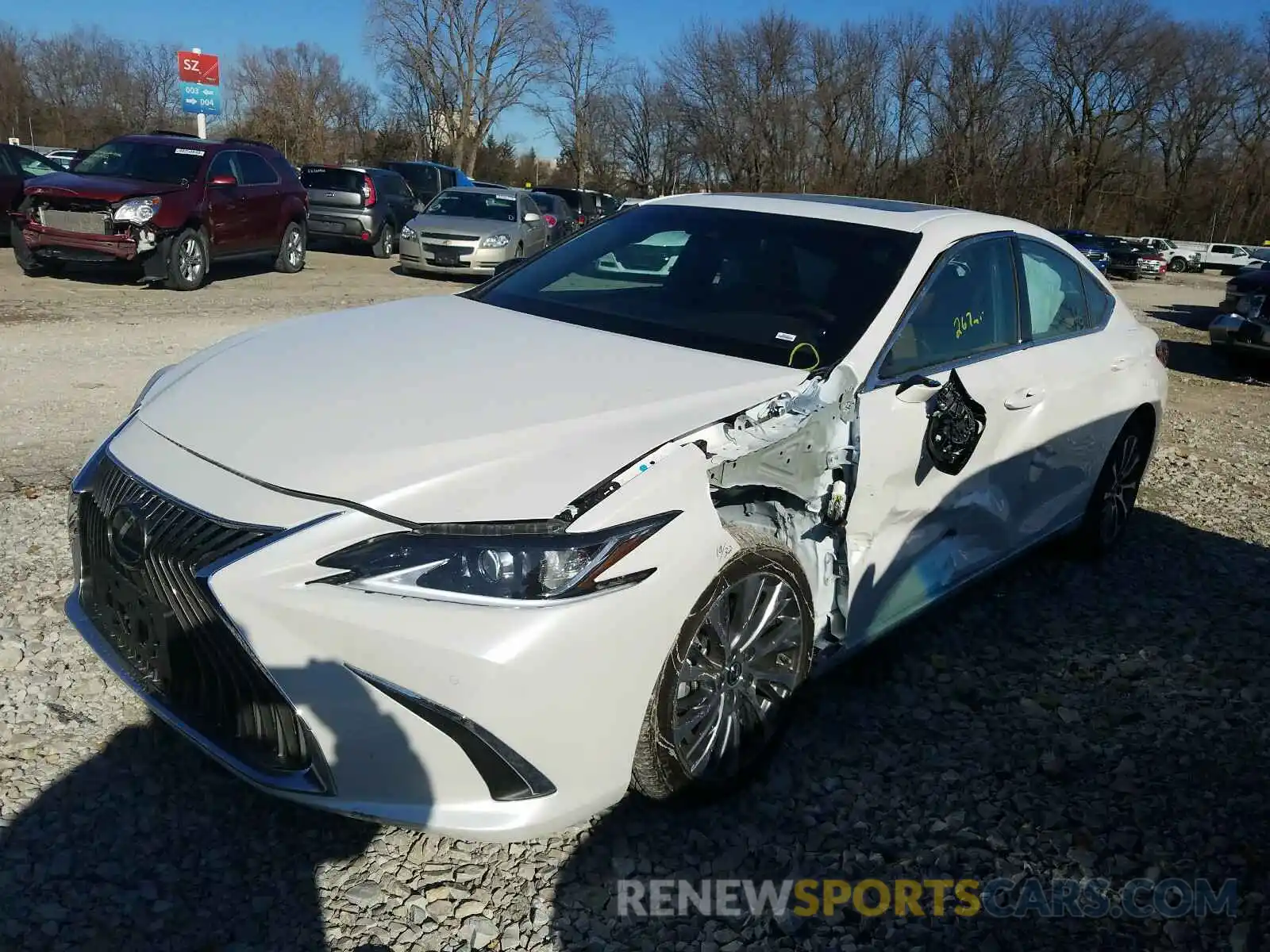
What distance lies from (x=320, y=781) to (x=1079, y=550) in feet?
12.8

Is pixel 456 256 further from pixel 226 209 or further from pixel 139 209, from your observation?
pixel 139 209

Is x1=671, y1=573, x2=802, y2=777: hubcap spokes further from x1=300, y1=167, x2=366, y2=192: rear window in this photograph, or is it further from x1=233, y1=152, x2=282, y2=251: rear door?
x1=300, y1=167, x2=366, y2=192: rear window

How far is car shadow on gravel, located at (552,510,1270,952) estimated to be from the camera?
2.51 metres

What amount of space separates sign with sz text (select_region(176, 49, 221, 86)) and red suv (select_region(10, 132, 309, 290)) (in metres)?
15.5

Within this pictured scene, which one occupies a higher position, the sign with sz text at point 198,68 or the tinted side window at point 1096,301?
the sign with sz text at point 198,68

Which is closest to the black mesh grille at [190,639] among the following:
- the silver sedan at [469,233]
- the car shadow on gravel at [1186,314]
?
the silver sedan at [469,233]

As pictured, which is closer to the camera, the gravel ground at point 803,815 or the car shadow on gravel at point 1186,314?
the gravel ground at point 803,815

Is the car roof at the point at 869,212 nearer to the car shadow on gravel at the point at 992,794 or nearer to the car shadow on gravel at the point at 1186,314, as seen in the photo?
the car shadow on gravel at the point at 992,794

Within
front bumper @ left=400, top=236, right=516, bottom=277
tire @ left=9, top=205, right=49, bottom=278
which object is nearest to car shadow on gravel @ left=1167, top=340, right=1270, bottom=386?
front bumper @ left=400, top=236, right=516, bottom=277

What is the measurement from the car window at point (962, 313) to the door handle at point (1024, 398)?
0.19m

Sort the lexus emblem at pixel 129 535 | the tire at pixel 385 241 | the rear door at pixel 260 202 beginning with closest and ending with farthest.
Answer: the lexus emblem at pixel 129 535 < the rear door at pixel 260 202 < the tire at pixel 385 241

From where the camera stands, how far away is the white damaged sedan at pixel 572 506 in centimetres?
214

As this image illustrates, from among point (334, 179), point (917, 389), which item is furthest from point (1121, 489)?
point (334, 179)

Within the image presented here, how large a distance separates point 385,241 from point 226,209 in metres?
6.51
